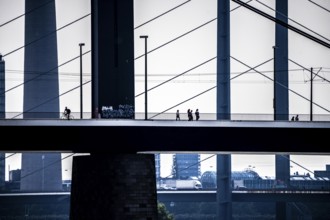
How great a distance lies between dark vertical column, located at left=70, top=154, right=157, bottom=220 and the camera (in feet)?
Result: 197

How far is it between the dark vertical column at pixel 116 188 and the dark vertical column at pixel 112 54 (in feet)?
7.30

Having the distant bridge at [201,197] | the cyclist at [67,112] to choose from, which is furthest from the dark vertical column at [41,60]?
the cyclist at [67,112]

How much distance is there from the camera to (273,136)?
62.9 meters

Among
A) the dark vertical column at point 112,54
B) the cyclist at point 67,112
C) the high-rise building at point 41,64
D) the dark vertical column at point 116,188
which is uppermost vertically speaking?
the high-rise building at point 41,64

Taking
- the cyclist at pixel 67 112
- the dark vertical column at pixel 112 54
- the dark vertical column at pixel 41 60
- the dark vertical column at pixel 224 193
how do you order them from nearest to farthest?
the dark vertical column at pixel 112 54, the cyclist at pixel 67 112, the dark vertical column at pixel 224 193, the dark vertical column at pixel 41 60

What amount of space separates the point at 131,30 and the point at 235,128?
232 inches

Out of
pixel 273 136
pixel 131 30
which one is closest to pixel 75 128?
pixel 131 30

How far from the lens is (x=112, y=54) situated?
60.8m

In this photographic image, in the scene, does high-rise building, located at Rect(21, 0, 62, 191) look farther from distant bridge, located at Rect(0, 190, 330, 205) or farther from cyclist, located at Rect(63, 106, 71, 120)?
cyclist, located at Rect(63, 106, 71, 120)

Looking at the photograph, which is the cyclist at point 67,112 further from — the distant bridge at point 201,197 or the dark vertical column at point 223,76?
the distant bridge at point 201,197

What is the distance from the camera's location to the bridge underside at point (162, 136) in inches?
2387

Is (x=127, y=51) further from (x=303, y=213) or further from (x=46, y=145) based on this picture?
(x=303, y=213)

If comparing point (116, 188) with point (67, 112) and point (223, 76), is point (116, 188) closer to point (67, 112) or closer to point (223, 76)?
point (67, 112)

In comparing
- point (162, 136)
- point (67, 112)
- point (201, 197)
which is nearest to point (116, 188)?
point (162, 136)
